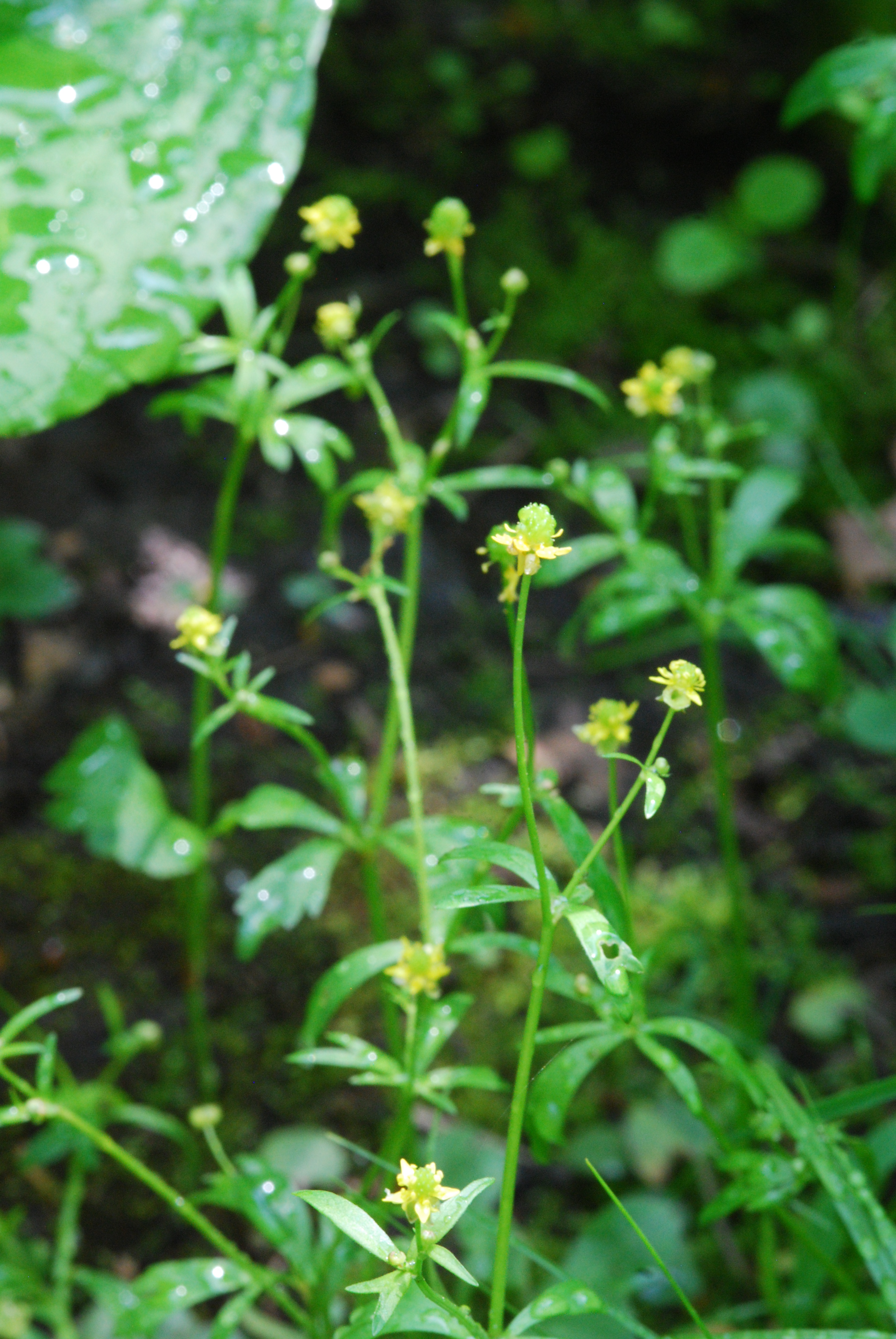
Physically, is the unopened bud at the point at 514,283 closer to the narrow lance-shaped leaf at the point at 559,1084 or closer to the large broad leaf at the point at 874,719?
the narrow lance-shaped leaf at the point at 559,1084

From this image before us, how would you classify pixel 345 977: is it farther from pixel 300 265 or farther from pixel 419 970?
pixel 300 265

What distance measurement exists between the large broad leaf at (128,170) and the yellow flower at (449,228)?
0.42m

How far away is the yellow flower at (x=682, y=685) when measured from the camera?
93 centimetres

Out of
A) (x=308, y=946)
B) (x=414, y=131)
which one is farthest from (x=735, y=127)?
(x=308, y=946)

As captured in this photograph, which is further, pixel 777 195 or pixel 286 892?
pixel 777 195

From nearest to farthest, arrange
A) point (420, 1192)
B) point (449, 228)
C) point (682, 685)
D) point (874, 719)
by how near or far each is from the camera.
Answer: point (420, 1192)
point (682, 685)
point (449, 228)
point (874, 719)

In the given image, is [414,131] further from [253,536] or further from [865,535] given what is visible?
[865,535]

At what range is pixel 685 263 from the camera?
3018 millimetres

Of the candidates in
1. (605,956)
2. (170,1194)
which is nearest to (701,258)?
(605,956)

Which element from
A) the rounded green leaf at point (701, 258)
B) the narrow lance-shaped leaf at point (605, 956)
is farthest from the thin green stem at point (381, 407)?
the rounded green leaf at point (701, 258)

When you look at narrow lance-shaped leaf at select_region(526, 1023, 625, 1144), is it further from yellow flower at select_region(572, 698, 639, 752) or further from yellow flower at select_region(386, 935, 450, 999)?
yellow flower at select_region(572, 698, 639, 752)

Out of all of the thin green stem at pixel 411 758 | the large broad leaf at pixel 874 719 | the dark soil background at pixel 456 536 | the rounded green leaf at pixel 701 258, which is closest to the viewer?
the thin green stem at pixel 411 758

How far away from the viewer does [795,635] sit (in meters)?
1.64

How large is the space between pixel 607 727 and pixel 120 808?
0.93 metres
